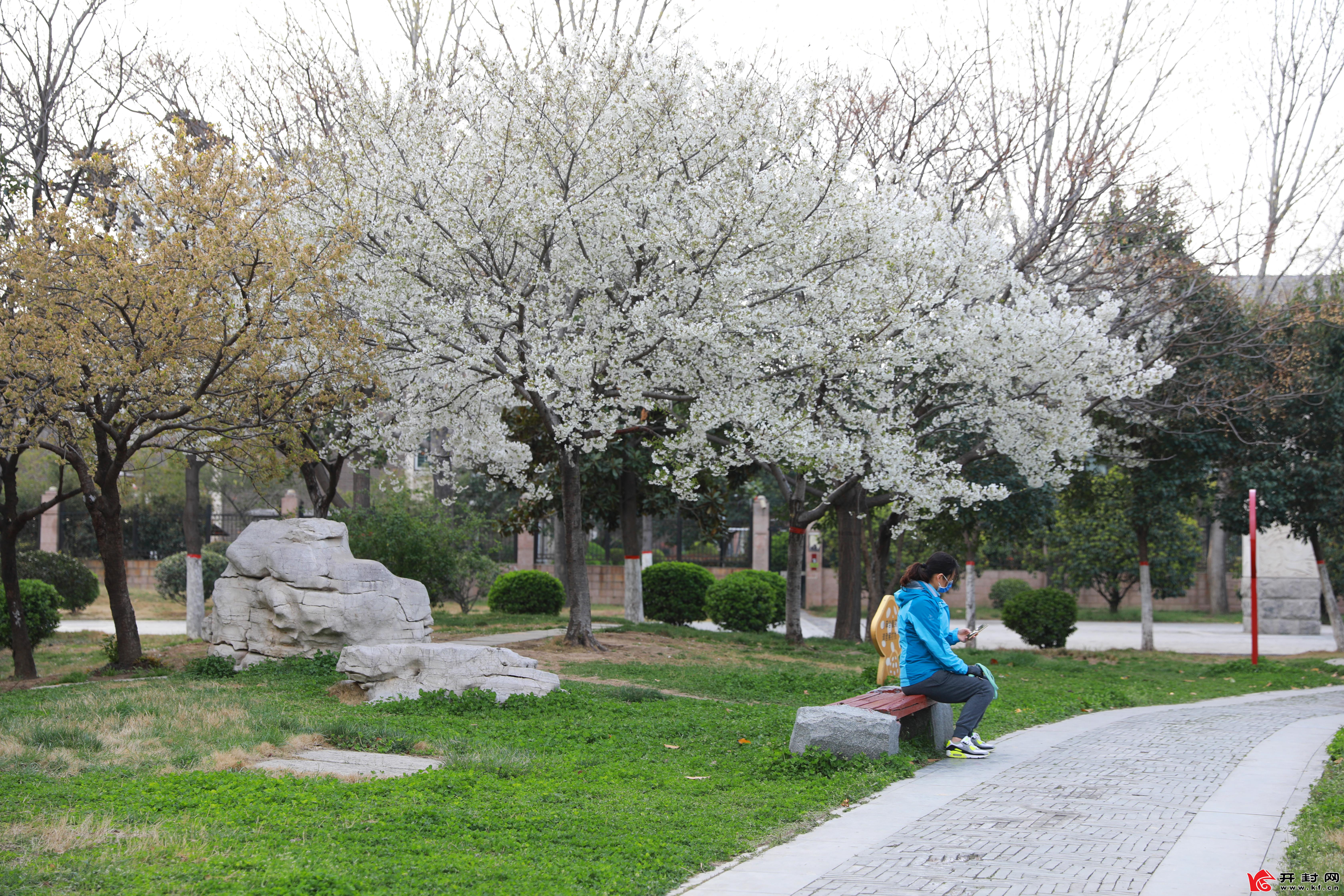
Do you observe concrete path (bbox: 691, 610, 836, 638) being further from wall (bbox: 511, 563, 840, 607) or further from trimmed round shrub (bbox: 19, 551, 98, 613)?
trimmed round shrub (bbox: 19, 551, 98, 613)

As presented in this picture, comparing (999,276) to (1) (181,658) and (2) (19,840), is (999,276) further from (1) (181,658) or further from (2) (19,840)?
(2) (19,840)

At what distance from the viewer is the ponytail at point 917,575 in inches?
283

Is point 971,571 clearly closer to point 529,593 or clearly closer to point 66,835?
point 529,593

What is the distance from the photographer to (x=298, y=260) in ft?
36.9

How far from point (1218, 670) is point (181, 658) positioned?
14.6 metres

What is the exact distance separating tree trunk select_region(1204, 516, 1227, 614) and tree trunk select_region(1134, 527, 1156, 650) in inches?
565

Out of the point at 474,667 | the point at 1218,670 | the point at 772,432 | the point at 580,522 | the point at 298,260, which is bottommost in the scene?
the point at 1218,670

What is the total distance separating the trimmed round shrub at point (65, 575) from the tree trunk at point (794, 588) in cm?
1515

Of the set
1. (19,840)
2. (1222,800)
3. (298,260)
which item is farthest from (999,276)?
(19,840)

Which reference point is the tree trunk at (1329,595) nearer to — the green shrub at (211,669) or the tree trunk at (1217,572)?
the tree trunk at (1217,572)

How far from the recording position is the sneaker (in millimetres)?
7234

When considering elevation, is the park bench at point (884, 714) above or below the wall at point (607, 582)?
above

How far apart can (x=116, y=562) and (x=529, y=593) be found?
9890 millimetres

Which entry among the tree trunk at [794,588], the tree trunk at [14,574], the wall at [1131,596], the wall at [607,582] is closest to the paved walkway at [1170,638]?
the tree trunk at [794,588]
